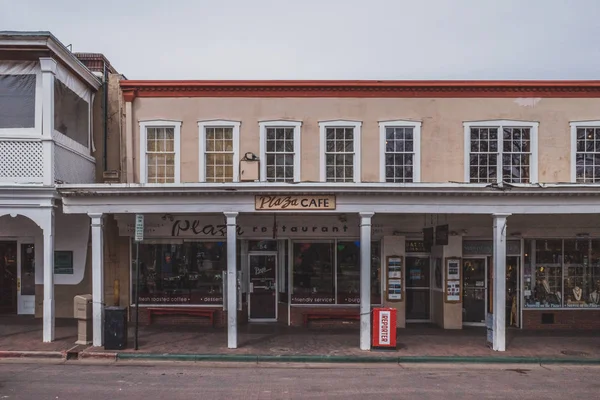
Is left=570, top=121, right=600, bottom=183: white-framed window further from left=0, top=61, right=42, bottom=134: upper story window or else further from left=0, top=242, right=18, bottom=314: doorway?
left=0, top=242, right=18, bottom=314: doorway

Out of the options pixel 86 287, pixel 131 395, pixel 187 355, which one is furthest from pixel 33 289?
pixel 131 395

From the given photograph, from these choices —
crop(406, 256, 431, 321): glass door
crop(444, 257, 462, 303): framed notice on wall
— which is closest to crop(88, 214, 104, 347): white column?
crop(406, 256, 431, 321): glass door

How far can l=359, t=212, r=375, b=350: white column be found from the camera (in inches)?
478

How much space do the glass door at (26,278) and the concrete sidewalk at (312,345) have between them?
982 millimetres

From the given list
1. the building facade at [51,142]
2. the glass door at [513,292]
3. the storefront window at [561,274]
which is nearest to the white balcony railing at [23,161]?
the building facade at [51,142]

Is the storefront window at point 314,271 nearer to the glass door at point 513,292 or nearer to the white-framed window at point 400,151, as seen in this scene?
the white-framed window at point 400,151

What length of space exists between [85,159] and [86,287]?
12.6ft

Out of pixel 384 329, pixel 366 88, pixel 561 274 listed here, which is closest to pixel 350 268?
pixel 384 329

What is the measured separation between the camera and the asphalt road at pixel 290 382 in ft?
29.5

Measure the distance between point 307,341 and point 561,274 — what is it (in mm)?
8102

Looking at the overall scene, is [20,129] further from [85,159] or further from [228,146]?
[228,146]

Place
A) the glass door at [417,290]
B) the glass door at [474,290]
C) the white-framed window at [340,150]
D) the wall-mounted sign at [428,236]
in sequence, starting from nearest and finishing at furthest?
the wall-mounted sign at [428,236] < the white-framed window at [340,150] < the glass door at [474,290] < the glass door at [417,290]

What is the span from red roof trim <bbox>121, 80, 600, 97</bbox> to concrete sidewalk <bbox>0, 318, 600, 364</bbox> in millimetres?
6665

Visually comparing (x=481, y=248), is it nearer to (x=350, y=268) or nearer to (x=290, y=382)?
(x=350, y=268)
